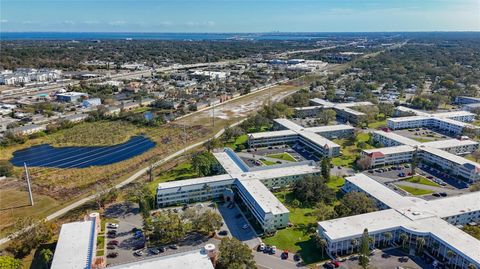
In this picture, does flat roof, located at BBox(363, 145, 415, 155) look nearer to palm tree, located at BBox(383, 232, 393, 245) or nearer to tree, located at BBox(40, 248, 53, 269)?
palm tree, located at BBox(383, 232, 393, 245)

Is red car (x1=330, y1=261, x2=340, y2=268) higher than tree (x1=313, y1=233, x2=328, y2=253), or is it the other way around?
tree (x1=313, y1=233, x2=328, y2=253)

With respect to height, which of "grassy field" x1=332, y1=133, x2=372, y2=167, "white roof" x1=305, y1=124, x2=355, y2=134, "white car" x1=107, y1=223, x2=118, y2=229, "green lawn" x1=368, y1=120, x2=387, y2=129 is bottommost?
"white car" x1=107, y1=223, x2=118, y2=229

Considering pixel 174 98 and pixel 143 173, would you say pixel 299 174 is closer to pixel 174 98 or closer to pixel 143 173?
pixel 143 173

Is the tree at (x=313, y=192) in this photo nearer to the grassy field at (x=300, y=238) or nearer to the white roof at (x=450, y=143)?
the grassy field at (x=300, y=238)

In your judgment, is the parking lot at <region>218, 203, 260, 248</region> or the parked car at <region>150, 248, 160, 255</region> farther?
the parking lot at <region>218, 203, 260, 248</region>

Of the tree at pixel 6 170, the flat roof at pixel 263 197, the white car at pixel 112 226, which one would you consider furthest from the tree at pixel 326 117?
the tree at pixel 6 170

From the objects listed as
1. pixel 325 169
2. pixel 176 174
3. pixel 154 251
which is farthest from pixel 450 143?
pixel 154 251

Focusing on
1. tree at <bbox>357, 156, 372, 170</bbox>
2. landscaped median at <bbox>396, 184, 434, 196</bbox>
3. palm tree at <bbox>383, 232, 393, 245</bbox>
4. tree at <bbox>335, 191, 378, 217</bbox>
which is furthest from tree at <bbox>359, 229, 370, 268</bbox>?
tree at <bbox>357, 156, 372, 170</bbox>
